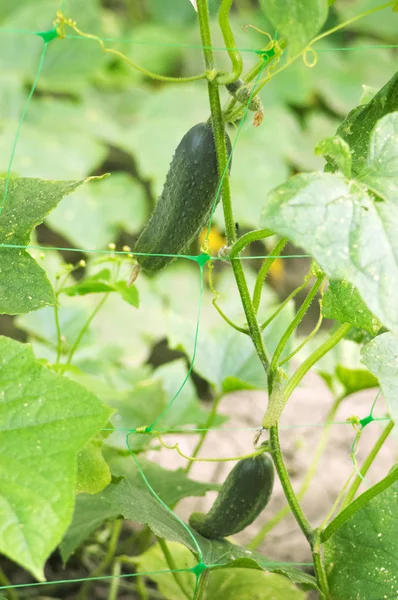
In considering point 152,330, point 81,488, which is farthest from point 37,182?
point 152,330

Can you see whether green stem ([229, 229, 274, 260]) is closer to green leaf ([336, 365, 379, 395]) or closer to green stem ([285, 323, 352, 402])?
green stem ([285, 323, 352, 402])

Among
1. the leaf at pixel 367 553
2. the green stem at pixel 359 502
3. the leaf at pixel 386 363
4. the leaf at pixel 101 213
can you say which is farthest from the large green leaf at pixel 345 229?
the leaf at pixel 101 213

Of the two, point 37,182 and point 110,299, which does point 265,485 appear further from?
point 110,299

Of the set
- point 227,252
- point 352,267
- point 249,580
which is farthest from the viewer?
point 249,580

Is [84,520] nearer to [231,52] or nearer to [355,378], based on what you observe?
[355,378]

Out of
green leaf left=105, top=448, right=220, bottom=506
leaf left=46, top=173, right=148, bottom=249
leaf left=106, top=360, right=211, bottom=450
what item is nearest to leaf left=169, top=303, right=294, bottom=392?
leaf left=106, top=360, right=211, bottom=450

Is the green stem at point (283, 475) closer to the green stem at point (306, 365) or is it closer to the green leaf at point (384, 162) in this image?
the green stem at point (306, 365)

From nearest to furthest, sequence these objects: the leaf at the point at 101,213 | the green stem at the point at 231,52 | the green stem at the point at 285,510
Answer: the green stem at the point at 231,52, the green stem at the point at 285,510, the leaf at the point at 101,213
